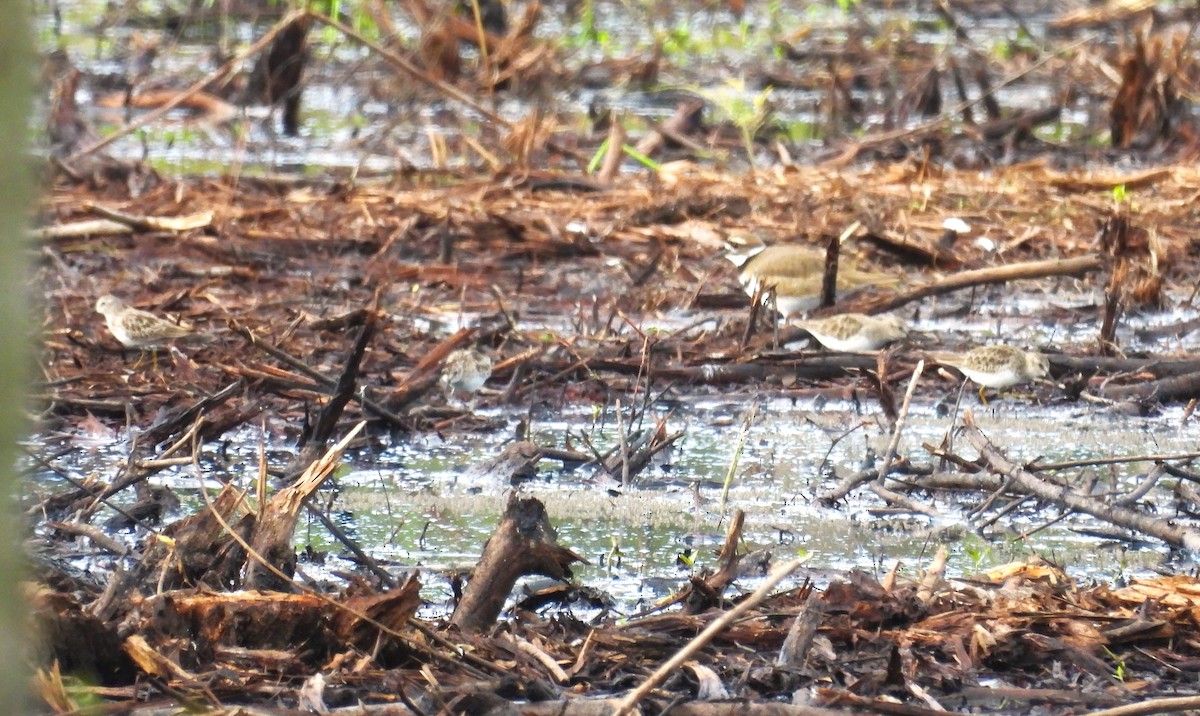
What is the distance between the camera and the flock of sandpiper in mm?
6926

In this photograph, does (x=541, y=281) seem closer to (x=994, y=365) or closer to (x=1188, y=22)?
(x=994, y=365)

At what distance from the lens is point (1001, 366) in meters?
6.91

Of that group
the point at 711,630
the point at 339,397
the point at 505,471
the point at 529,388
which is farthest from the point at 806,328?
the point at 711,630

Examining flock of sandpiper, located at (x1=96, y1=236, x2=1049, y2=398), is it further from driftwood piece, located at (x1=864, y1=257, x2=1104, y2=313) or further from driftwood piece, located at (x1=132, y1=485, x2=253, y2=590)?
driftwood piece, located at (x1=132, y1=485, x2=253, y2=590)

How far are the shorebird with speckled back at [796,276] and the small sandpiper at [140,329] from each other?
8.65 feet

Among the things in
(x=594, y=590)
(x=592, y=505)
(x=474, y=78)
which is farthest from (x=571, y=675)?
(x=474, y=78)

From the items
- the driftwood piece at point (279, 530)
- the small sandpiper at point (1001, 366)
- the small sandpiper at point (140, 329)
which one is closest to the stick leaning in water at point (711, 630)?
the driftwood piece at point (279, 530)

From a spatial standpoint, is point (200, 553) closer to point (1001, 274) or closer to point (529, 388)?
point (529, 388)

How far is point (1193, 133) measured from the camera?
1349 centimetres

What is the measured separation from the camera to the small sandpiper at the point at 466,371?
22.5 feet

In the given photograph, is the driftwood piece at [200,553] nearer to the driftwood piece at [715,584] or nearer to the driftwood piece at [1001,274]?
the driftwood piece at [715,584]

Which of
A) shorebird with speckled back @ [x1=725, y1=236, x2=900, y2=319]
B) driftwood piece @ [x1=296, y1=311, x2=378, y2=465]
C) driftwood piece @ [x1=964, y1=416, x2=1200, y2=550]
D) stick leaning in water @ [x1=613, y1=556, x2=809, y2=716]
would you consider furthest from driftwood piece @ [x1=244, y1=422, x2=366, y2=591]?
shorebird with speckled back @ [x1=725, y1=236, x2=900, y2=319]

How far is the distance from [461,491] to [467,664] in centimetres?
218

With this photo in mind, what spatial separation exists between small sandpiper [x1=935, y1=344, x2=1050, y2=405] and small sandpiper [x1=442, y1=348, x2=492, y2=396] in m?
1.81
